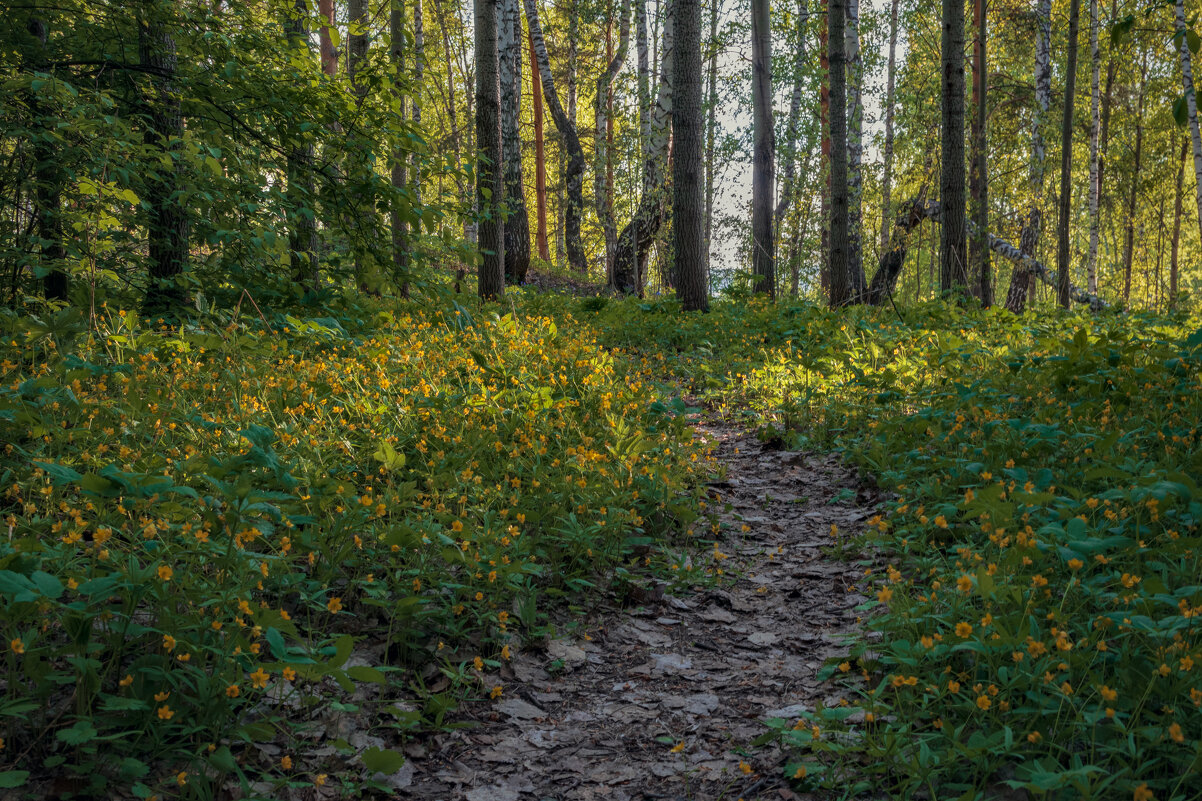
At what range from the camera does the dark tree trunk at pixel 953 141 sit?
29.9 ft

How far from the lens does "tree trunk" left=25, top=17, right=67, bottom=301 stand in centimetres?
473

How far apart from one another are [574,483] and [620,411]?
1402mm

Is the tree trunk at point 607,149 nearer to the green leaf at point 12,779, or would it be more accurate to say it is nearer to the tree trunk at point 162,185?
the tree trunk at point 162,185

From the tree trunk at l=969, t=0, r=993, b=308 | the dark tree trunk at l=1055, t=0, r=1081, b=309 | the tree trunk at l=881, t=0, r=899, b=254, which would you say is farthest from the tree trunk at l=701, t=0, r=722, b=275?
the dark tree trunk at l=1055, t=0, r=1081, b=309

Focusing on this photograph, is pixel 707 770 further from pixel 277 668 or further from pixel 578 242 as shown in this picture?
pixel 578 242

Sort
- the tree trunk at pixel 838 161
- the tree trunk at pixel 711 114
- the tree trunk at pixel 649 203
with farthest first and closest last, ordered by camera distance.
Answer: the tree trunk at pixel 711 114 < the tree trunk at pixel 649 203 < the tree trunk at pixel 838 161

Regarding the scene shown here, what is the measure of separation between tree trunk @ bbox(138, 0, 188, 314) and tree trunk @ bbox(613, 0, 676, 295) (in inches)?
320

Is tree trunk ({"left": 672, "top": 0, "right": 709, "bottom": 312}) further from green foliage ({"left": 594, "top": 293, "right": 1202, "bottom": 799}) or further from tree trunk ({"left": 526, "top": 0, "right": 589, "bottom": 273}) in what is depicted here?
tree trunk ({"left": 526, "top": 0, "right": 589, "bottom": 273})

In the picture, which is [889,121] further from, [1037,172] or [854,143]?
[1037,172]

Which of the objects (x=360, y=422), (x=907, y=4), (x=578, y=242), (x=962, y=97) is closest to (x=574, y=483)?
(x=360, y=422)

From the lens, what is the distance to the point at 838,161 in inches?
387

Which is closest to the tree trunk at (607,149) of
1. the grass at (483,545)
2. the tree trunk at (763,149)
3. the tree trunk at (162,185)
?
the tree trunk at (763,149)

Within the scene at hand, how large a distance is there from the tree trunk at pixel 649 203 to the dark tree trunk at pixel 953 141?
16.3 feet

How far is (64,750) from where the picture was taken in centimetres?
201
